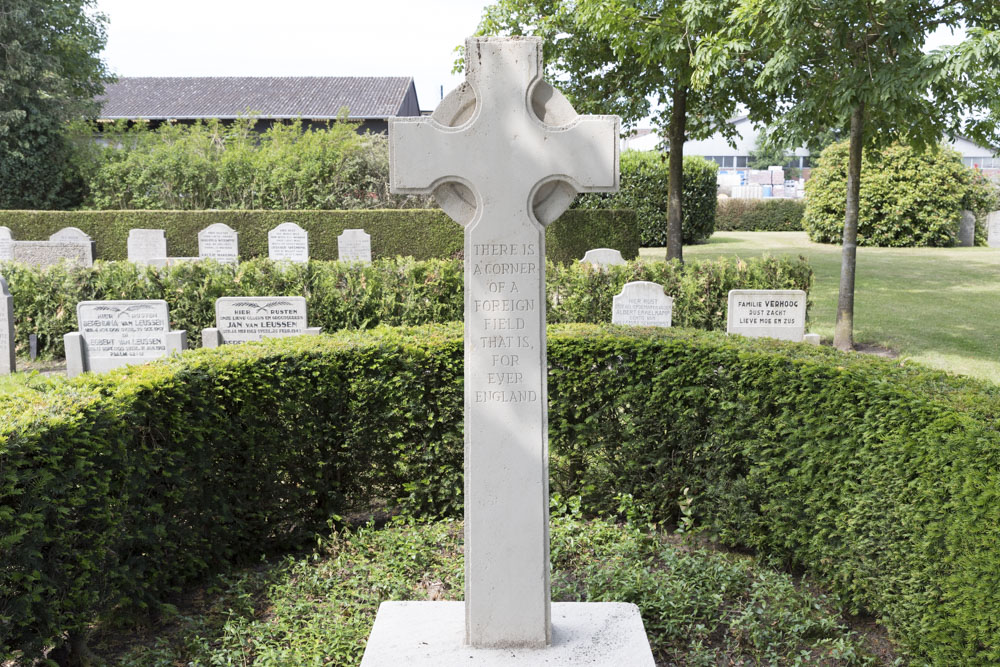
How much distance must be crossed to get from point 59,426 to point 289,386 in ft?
5.41

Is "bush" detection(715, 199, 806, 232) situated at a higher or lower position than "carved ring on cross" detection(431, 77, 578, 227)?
higher

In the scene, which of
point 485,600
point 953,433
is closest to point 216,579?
point 485,600

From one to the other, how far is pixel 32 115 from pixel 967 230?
1191 inches

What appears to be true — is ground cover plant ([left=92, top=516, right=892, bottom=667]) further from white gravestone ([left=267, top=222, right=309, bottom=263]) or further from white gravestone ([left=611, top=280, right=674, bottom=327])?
white gravestone ([left=267, top=222, right=309, bottom=263])

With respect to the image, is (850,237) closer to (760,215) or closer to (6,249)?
(6,249)

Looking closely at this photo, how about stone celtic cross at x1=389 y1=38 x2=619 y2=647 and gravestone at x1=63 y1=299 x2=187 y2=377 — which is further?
gravestone at x1=63 y1=299 x2=187 y2=377

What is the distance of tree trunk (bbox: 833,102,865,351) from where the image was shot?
10906 millimetres

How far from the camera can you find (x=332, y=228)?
19625 millimetres

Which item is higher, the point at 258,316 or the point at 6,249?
the point at 6,249

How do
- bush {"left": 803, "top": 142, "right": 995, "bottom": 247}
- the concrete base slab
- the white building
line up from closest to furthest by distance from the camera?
1. the concrete base slab
2. bush {"left": 803, "top": 142, "right": 995, "bottom": 247}
3. the white building

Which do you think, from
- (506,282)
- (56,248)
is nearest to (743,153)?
(56,248)

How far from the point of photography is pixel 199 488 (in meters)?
4.50

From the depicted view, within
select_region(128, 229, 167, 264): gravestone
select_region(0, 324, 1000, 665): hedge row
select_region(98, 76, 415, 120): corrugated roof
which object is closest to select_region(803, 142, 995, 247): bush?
select_region(128, 229, 167, 264): gravestone

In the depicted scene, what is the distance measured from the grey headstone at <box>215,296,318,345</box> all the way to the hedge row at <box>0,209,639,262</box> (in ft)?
33.7
